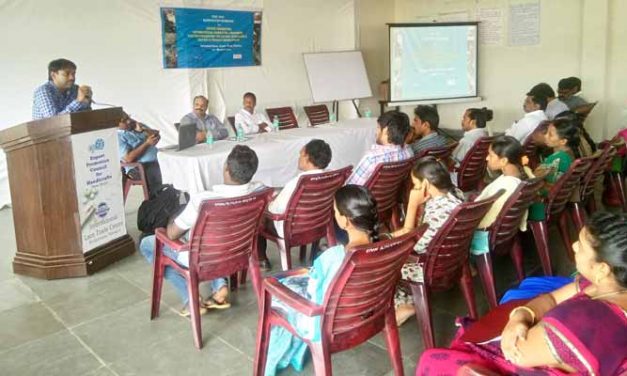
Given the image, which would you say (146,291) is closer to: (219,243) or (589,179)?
(219,243)

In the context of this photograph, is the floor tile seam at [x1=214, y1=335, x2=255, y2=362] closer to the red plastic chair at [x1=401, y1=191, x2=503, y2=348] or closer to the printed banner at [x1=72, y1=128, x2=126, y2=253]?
the red plastic chair at [x1=401, y1=191, x2=503, y2=348]

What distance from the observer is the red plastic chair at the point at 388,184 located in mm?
3248

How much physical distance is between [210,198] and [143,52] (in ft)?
14.3

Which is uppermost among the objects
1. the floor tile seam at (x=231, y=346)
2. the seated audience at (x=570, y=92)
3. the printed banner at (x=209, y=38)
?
the printed banner at (x=209, y=38)

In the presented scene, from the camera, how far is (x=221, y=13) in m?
7.01

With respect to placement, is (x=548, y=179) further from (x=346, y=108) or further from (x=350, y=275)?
(x=346, y=108)

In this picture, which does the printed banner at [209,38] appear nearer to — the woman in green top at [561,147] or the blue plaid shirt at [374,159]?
the blue plaid shirt at [374,159]

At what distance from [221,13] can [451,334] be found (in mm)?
5633

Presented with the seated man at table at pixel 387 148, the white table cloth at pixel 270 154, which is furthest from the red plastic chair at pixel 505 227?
the white table cloth at pixel 270 154

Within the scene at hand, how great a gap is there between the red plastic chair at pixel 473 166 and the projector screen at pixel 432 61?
11.2ft

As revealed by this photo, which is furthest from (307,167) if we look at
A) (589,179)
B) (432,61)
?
(432,61)

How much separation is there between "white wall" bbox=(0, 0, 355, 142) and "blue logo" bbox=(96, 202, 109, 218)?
2530 millimetres

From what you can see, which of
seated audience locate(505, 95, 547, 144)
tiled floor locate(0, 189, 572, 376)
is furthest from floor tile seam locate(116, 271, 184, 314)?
seated audience locate(505, 95, 547, 144)

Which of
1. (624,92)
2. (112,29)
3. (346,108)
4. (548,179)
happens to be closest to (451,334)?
(548,179)
